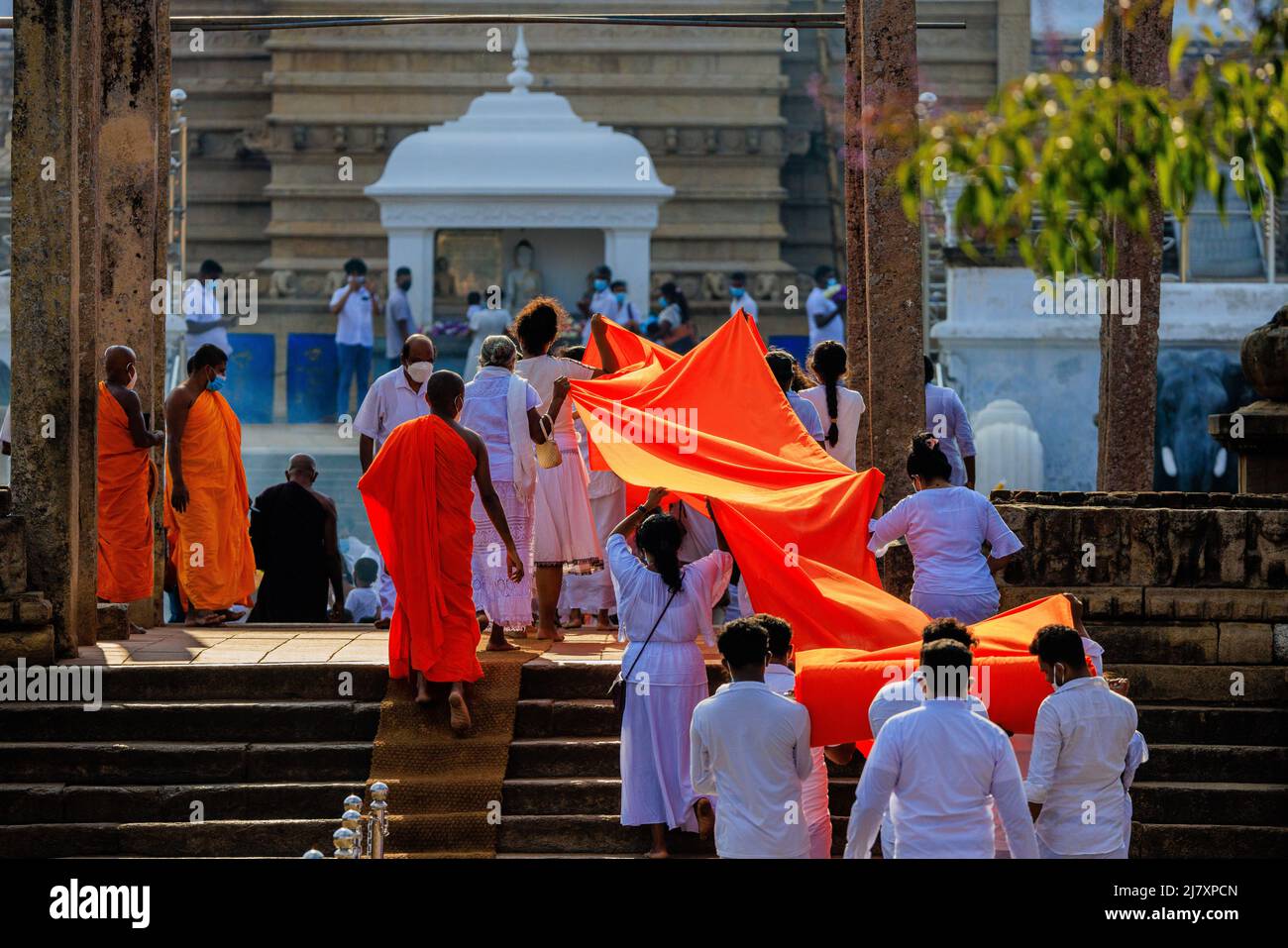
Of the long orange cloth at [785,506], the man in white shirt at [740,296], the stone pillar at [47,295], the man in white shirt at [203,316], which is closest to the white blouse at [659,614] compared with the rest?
the long orange cloth at [785,506]

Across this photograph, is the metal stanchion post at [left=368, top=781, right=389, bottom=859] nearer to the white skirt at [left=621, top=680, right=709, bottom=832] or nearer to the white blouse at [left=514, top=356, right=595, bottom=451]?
the white skirt at [left=621, top=680, right=709, bottom=832]

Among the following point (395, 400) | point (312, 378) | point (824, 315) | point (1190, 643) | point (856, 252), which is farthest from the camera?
point (312, 378)

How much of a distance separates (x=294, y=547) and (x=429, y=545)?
3498mm

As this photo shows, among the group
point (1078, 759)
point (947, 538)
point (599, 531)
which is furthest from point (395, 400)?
point (1078, 759)

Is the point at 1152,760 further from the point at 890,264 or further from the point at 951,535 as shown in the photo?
the point at 890,264

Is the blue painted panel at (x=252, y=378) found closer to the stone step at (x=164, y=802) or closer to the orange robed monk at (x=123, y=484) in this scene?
the orange robed monk at (x=123, y=484)

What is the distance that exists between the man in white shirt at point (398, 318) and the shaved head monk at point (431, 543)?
41.9 ft

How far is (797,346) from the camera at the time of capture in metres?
23.6

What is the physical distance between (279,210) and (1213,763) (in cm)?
1945

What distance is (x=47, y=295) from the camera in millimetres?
10492

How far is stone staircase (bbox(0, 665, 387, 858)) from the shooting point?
9.05 m

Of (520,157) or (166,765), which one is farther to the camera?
(520,157)
